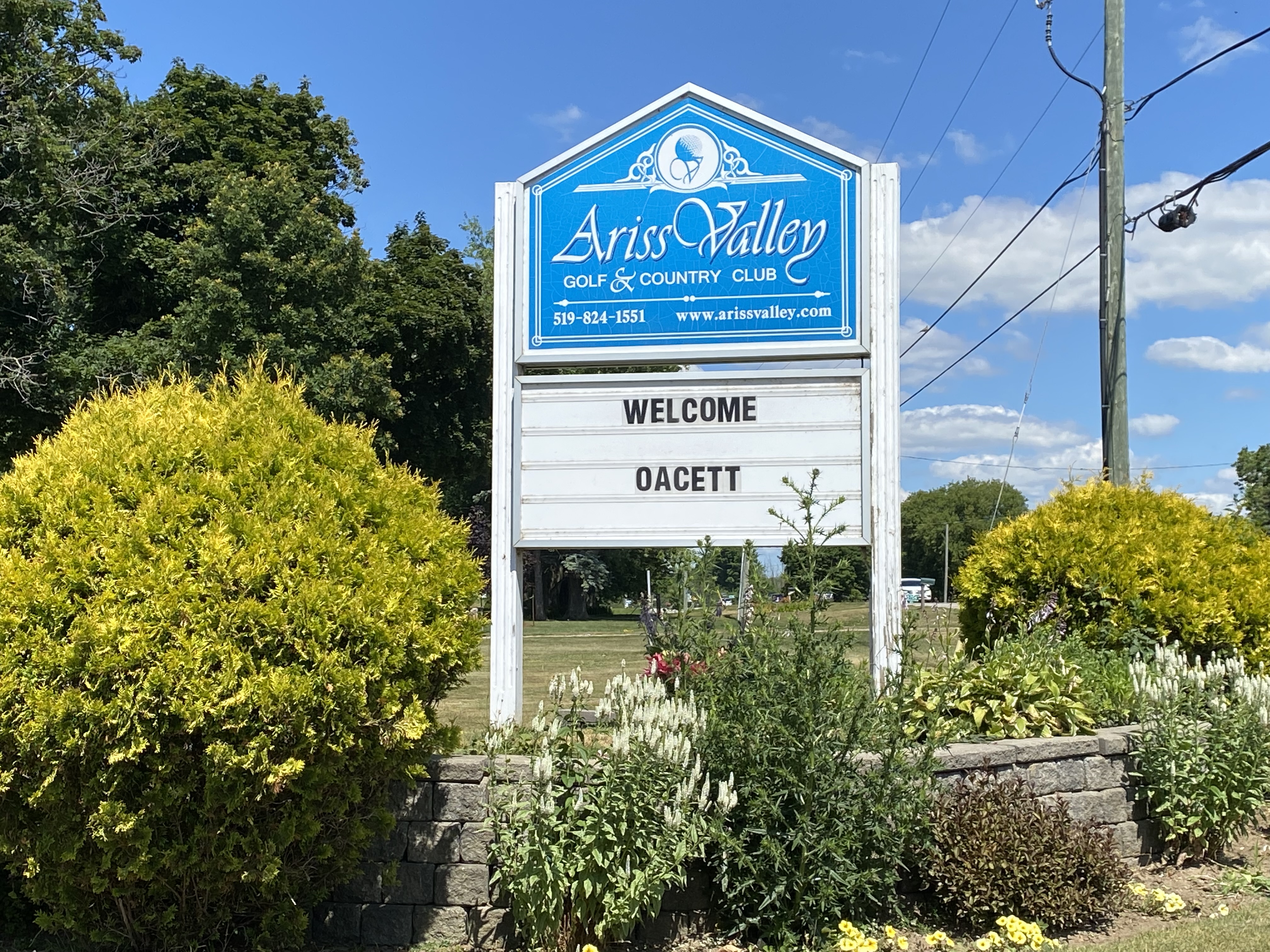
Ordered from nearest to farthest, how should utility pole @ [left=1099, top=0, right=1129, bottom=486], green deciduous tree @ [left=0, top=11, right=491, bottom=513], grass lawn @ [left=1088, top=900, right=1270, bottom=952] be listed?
grass lawn @ [left=1088, top=900, right=1270, bottom=952] < utility pole @ [left=1099, top=0, right=1129, bottom=486] < green deciduous tree @ [left=0, top=11, right=491, bottom=513]

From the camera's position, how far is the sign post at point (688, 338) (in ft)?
22.1

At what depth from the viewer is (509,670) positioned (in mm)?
6793

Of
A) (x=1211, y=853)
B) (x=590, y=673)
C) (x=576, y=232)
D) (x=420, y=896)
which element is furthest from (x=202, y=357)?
(x=1211, y=853)

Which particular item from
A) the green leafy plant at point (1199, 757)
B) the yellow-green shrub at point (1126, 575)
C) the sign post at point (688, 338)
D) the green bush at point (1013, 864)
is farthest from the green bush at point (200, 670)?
the yellow-green shrub at point (1126, 575)

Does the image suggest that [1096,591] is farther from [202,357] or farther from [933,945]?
[202,357]

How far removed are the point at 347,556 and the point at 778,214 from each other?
393 cm

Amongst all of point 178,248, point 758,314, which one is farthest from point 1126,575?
point 178,248

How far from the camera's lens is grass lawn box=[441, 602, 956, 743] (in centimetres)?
632

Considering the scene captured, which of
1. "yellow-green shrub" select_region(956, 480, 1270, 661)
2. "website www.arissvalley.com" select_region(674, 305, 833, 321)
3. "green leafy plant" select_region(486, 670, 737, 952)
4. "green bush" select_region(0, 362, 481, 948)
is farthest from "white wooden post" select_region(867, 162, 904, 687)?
"green bush" select_region(0, 362, 481, 948)

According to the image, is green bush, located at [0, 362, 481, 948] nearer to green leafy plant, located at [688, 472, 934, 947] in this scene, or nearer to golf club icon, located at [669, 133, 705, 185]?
green leafy plant, located at [688, 472, 934, 947]

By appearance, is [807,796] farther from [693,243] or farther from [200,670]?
[693,243]

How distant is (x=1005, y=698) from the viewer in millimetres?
5957

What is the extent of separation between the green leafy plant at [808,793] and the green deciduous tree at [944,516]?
78664 mm

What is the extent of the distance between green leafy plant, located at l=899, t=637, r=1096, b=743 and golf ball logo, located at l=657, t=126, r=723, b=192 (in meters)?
3.49
